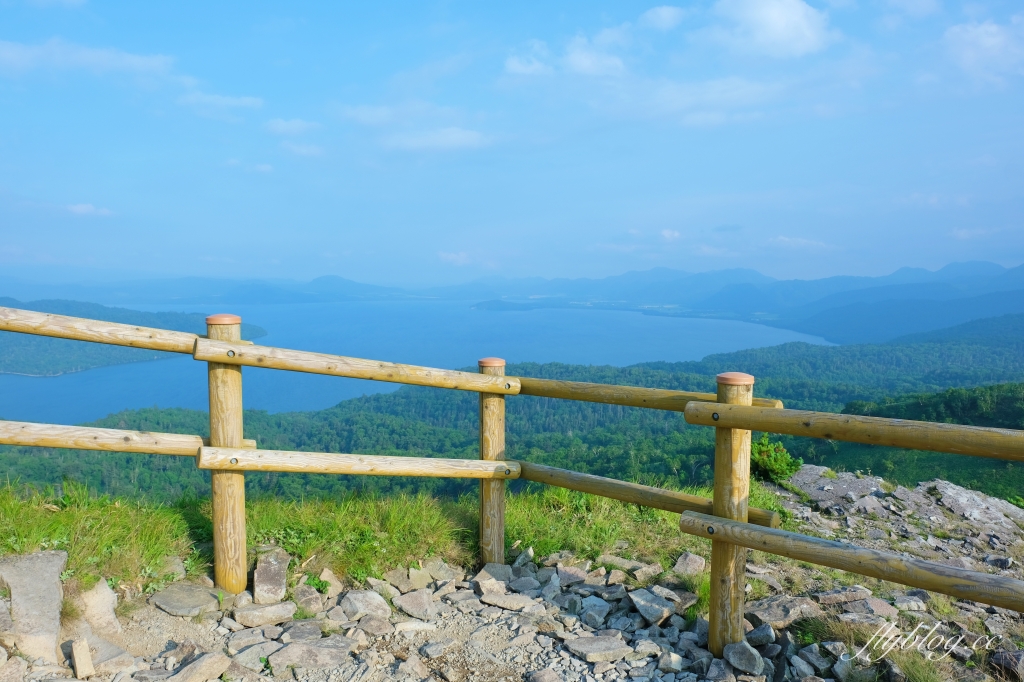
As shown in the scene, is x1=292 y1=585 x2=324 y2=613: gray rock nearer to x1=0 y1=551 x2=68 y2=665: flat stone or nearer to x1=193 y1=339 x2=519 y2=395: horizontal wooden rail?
x1=0 y1=551 x2=68 y2=665: flat stone

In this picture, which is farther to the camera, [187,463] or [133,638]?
[187,463]

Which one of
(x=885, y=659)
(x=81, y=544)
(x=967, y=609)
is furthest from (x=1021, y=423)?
(x=81, y=544)

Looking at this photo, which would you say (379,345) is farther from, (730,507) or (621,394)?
(730,507)

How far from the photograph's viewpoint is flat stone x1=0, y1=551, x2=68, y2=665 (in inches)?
130

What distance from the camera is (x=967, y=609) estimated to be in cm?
429

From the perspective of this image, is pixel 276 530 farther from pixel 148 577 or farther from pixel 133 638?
pixel 133 638

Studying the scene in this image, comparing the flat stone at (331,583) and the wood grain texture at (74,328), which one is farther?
the flat stone at (331,583)

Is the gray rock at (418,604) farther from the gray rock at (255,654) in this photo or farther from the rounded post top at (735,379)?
the rounded post top at (735,379)

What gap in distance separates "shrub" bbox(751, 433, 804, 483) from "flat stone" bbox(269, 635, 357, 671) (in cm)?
557

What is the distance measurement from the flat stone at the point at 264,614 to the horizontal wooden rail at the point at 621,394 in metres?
2.18

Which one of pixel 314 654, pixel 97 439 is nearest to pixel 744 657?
pixel 314 654

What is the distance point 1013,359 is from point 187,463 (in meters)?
67.1

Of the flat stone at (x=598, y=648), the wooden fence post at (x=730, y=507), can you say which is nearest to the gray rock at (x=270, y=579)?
the flat stone at (x=598, y=648)

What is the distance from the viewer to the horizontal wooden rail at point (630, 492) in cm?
396
